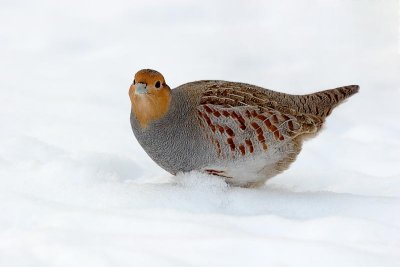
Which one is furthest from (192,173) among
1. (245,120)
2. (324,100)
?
(324,100)

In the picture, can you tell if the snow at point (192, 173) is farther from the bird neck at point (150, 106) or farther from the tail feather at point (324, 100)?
the tail feather at point (324, 100)

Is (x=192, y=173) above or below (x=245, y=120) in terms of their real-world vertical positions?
below

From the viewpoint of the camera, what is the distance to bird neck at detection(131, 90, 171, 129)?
152 inches

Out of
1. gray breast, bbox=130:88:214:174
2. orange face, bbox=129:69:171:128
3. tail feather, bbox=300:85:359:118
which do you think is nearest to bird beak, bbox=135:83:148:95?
orange face, bbox=129:69:171:128

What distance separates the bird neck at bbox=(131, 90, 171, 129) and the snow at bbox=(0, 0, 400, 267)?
34cm

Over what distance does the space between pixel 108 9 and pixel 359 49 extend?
2527 millimetres

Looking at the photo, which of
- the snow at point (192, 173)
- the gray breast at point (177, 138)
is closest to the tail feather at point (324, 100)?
the snow at point (192, 173)

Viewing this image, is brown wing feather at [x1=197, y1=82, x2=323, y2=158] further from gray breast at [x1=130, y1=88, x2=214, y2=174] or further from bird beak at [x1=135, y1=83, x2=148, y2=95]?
bird beak at [x1=135, y1=83, x2=148, y2=95]

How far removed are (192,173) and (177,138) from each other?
204 millimetres

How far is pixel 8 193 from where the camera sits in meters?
3.56

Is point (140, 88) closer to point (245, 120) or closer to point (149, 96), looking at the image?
point (149, 96)

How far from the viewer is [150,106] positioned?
3.89 m

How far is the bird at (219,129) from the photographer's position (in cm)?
395

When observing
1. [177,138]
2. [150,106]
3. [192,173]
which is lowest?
[192,173]
